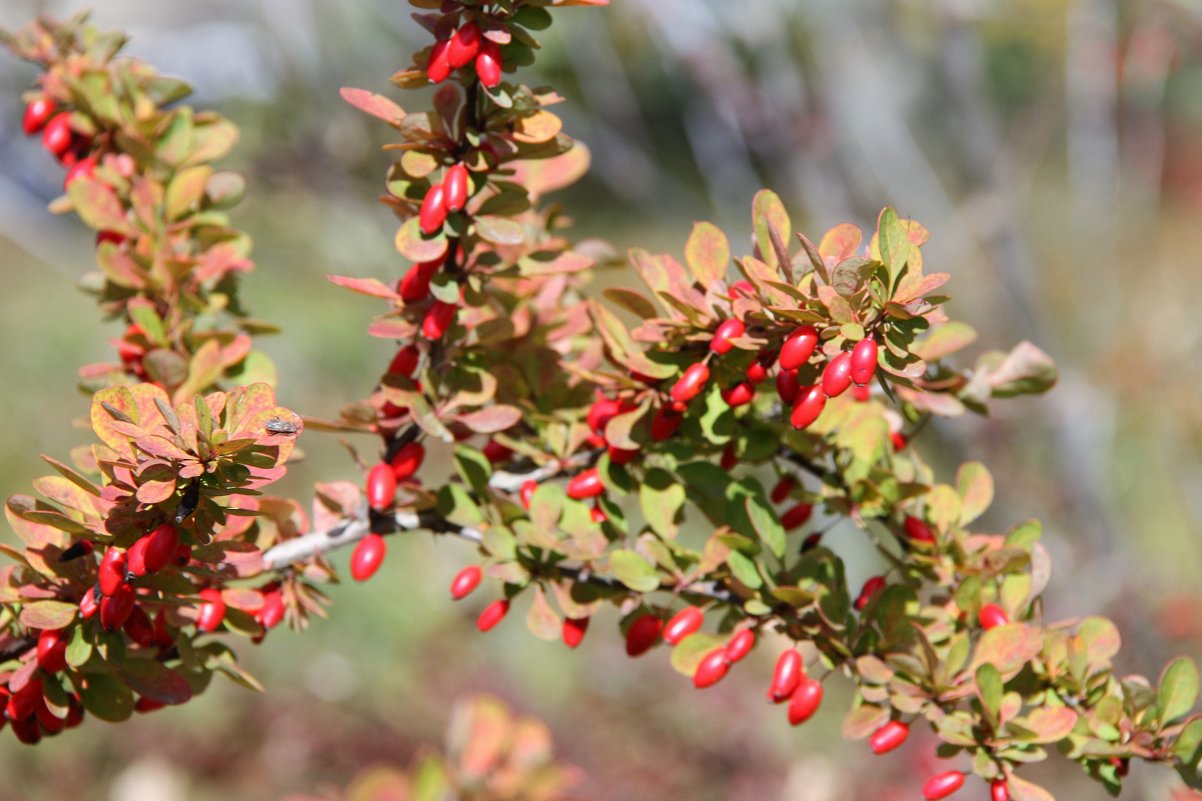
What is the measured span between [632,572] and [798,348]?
0.23m

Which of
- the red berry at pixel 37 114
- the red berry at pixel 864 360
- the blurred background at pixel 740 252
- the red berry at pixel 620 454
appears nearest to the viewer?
the red berry at pixel 864 360

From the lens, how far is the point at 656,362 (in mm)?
735

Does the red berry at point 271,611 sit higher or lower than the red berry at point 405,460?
lower

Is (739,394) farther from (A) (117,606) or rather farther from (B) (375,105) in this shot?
(A) (117,606)

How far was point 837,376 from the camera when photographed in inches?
23.3

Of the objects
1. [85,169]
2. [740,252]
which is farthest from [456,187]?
[740,252]

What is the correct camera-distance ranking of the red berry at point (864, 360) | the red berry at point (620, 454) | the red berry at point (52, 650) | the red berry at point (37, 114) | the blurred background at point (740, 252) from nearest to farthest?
1. the red berry at point (864, 360)
2. the red berry at point (52, 650)
3. the red berry at point (620, 454)
4. the red berry at point (37, 114)
5. the blurred background at point (740, 252)

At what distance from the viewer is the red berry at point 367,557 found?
0.79 meters

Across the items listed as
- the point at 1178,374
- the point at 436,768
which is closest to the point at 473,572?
the point at 436,768

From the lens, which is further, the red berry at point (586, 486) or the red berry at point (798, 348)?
the red berry at point (586, 486)

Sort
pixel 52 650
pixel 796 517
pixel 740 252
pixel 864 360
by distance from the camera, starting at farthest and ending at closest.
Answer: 1. pixel 740 252
2. pixel 796 517
3. pixel 52 650
4. pixel 864 360

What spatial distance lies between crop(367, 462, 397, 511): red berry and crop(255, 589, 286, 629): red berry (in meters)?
0.11

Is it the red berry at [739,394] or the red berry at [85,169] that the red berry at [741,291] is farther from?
the red berry at [85,169]

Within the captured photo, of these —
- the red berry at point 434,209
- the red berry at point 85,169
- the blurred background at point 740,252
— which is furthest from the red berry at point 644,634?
the blurred background at point 740,252
